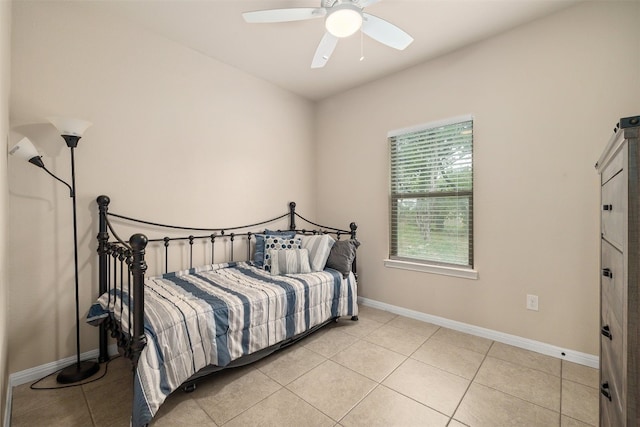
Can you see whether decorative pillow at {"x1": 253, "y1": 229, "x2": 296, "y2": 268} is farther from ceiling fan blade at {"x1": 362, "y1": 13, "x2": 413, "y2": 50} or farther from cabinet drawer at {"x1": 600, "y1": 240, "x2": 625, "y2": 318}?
cabinet drawer at {"x1": 600, "y1": 240, "x2": 625, "y2": 318}

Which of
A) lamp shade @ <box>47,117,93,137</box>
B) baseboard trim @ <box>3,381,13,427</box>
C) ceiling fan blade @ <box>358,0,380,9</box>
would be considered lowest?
baseboard trim @ <box>3,381,13,427</box>

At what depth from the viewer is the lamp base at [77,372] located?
1.74 m

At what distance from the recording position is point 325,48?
194cm

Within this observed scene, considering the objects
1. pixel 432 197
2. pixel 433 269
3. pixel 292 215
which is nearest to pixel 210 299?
pixel 292 215

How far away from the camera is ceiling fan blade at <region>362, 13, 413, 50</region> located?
1.70m

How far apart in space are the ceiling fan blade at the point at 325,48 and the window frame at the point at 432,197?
1.16m

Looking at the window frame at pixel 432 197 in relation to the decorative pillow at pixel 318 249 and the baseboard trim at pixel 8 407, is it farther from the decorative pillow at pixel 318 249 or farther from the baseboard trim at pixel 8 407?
the baseboard trim at pixel 8 407

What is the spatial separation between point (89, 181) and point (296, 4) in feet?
6.20

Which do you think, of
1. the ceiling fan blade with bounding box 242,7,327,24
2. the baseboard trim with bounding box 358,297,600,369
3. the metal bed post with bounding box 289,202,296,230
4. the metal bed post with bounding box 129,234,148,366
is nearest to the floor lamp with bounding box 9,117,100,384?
the metal bed post with bounding box 129,234,148,366

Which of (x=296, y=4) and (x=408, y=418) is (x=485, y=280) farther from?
(x=296, y=4)

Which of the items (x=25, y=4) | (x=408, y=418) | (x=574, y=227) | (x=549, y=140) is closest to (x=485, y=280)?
(x=574, y=227)

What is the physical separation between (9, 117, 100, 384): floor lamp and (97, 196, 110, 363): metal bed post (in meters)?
0.09

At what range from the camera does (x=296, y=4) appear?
1933 mm

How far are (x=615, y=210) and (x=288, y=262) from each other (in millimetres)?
2067
